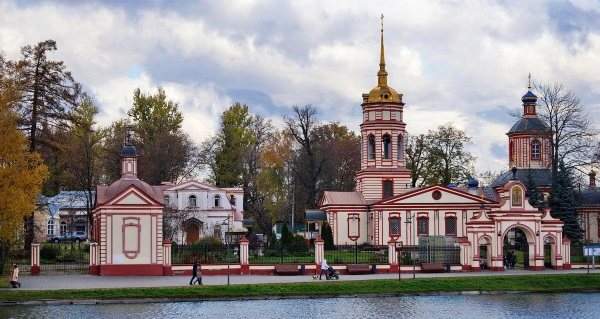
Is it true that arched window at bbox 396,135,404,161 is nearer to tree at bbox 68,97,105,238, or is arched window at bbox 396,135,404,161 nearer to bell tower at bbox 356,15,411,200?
bell tower at bbox 356,15,411,200

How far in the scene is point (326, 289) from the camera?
48.7 m

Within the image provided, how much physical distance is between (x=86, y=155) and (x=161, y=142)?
50.0ft

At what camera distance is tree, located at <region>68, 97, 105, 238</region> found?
74312 mm

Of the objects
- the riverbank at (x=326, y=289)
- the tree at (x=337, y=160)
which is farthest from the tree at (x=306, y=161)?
the riverbank at (x=326, y=289)

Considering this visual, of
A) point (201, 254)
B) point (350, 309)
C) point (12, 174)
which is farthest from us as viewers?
point (201, 254)

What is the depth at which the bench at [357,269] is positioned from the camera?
5740cm

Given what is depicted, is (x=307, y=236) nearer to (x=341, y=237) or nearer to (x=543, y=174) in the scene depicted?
(x=341, y=237)

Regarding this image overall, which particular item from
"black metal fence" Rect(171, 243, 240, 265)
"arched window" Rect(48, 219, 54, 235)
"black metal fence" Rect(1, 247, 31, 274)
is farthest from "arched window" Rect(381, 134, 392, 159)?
"arched window" Rect(48, 219, 54, 235)

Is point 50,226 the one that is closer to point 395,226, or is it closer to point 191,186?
point 191,186

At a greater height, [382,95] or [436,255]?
[382,95]

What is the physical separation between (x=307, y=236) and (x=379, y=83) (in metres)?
12.7

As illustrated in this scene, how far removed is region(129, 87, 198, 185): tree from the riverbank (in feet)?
140

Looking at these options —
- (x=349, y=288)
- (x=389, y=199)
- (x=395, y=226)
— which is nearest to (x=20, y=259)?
(x=349, y=288)

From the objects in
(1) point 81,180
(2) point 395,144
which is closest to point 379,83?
(2) point 395,144
